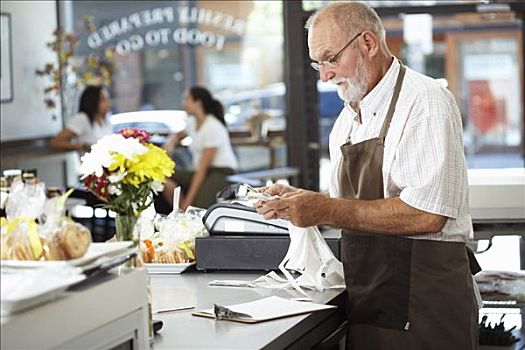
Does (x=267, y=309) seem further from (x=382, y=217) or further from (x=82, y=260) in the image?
(x=82, y=260)

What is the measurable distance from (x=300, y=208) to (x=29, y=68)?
20.1ft

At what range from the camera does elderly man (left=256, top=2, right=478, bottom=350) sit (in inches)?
121

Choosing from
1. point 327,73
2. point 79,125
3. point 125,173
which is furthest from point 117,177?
point 79,125

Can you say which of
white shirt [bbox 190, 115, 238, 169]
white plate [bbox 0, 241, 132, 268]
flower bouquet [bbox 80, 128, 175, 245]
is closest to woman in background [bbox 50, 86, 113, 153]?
white shirt [bbox 190, 115, 238, 169]

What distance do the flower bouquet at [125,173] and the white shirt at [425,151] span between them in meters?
0.78

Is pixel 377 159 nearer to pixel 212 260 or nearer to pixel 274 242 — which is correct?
pixel 274 242

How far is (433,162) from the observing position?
10.0 ft

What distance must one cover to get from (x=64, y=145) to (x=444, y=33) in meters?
7.63

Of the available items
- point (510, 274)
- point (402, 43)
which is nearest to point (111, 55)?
point (402, 43)

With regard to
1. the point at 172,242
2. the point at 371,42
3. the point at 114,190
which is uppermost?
the point at 371,42

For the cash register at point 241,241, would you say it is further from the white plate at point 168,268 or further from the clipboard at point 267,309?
the clipboard at point 267,309

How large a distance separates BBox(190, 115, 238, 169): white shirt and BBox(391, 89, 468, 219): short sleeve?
4894mm

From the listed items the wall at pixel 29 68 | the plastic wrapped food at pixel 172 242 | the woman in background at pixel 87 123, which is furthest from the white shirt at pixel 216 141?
the plastic wrapped food at pixel 172 242

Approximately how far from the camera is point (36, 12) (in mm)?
8898
